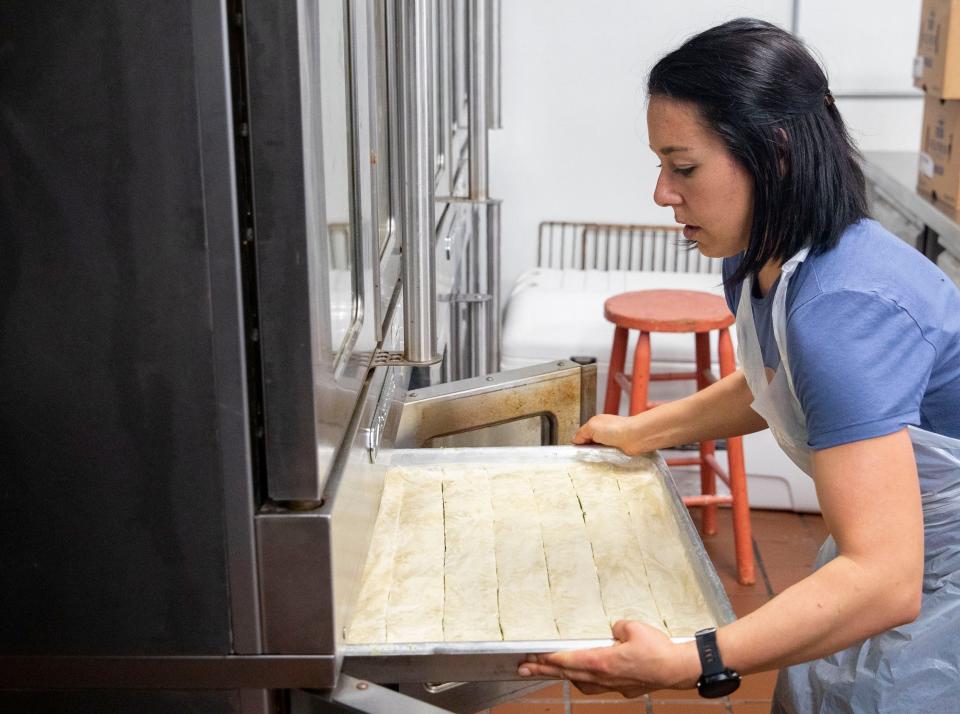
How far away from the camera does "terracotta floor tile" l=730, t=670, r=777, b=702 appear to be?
2629 millimetres

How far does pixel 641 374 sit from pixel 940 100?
123 cm

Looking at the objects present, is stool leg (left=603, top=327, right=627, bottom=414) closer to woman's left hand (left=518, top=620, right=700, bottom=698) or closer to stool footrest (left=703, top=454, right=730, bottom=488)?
stool footrest (left=703, top=454, right=730, bottom=488)

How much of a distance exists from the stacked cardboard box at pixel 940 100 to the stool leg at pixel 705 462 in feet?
2.54

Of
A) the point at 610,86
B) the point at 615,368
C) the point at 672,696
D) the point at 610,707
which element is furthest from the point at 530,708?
the point at 610,86

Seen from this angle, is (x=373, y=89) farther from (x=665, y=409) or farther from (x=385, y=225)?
(x=665, y=409)

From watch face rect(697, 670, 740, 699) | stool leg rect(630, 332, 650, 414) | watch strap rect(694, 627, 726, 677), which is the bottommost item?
stool leg rect(630, 332, 650, 414)

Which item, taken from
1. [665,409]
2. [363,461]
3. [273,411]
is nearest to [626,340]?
[665,409]

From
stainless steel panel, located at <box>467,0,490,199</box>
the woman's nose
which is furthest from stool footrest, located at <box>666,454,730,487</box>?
the woman's nose

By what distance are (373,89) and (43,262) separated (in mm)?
516

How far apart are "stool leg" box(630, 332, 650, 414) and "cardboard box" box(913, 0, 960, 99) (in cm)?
109

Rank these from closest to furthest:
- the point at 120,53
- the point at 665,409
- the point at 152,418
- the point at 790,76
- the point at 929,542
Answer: the point at 120,53, the point at 152,418, the point at 790,76, the point at 929,542, the point at 665,409

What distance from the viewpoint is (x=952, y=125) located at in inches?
123

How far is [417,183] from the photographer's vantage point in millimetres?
1137

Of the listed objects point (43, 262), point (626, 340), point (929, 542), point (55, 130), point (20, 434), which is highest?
point (55, 130)
